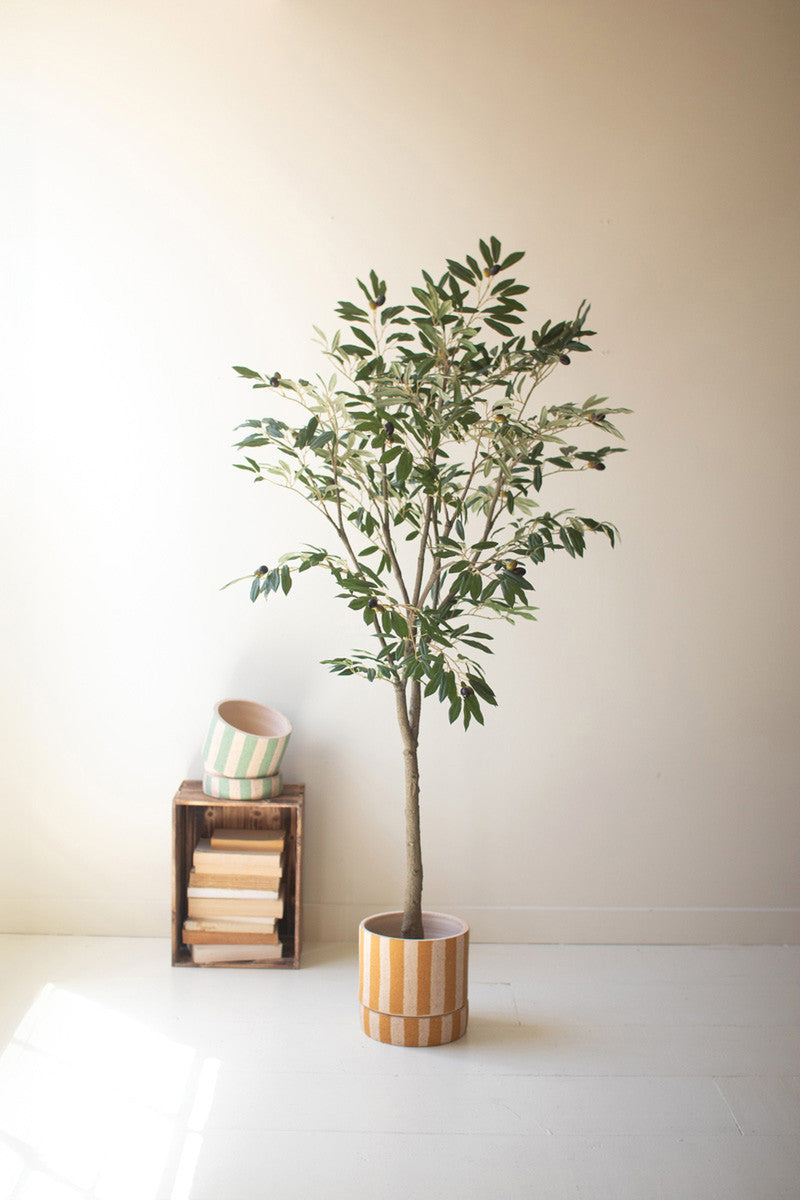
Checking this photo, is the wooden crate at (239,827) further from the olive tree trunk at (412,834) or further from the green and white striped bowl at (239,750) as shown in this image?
the olive tree trunk at (412,834)

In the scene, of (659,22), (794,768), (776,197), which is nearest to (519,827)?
(794,768)

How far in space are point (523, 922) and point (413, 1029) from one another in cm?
84

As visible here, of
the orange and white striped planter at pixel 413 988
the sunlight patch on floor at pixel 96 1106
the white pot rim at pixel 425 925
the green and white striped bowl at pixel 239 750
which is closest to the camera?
the sunlight patch on floor at pixel 96 1106

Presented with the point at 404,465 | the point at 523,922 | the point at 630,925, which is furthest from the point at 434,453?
the point at 630,925

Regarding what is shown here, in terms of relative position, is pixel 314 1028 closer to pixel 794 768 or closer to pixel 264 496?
pixel 264 496

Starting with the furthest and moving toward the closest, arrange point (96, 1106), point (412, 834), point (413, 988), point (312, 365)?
1. point (312, 365)
2. point (412, 834)
3. point (413, 988)
4. point (96, 1106)

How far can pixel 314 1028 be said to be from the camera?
2480 millimetres

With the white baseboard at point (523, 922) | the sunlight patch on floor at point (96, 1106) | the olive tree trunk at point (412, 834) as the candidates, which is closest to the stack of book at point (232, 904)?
the white baseboard at point (523, 922)

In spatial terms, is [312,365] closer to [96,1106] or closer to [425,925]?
[425,925]

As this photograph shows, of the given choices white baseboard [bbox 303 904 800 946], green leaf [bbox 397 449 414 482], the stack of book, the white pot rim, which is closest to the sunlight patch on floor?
the stack of book

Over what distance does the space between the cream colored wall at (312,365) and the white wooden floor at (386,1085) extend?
364 millimetres

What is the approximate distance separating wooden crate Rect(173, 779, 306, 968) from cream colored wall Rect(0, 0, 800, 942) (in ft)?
0.34

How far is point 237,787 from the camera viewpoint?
2877mm

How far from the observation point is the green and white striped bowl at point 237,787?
2879mm
